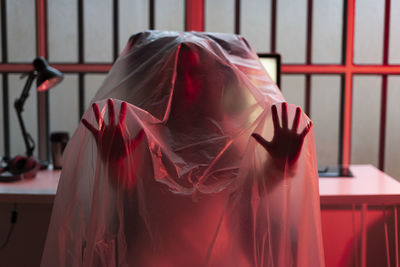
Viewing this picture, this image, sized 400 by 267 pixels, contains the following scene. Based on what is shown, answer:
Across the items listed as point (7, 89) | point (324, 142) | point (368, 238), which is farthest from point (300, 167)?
point (7, 89)

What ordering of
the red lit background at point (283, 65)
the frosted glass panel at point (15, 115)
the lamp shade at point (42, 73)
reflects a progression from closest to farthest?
the lamp shade at point (42, 73) < the red lit background at point (283, 65) < the frosted glass panel at point (15, 115)

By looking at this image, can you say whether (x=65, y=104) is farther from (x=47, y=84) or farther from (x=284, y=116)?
(x=284, y=116)

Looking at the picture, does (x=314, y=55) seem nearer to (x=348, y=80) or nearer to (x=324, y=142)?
(x=348, y=80)

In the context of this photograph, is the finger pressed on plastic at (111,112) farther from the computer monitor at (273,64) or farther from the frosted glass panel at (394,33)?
the frosted glass panel at (394,33)

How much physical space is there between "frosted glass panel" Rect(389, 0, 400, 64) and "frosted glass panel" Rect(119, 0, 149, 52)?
1.35 metres

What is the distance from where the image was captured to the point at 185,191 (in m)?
0.86

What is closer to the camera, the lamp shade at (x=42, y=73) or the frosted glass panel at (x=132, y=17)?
the lamp shade at (x=42, y=73)

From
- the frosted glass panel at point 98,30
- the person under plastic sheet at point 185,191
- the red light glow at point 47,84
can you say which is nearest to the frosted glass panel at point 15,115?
the frosted glass panel at point 98,30

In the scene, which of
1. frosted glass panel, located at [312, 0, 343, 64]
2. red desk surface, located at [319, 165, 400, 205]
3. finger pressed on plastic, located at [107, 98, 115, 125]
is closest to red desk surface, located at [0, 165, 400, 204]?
red desk surface, located at [319, 165, 400, 205]

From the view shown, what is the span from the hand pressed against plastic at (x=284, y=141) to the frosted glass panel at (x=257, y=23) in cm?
113

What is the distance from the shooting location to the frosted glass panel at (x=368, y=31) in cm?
190

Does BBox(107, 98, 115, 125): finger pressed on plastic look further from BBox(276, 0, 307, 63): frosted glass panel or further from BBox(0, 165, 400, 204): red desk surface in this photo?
BBox(276, 0, 307, 63): frosted glass panel

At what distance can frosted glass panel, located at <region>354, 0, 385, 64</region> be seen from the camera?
6.24ft

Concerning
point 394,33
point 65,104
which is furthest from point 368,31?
point 65,104
